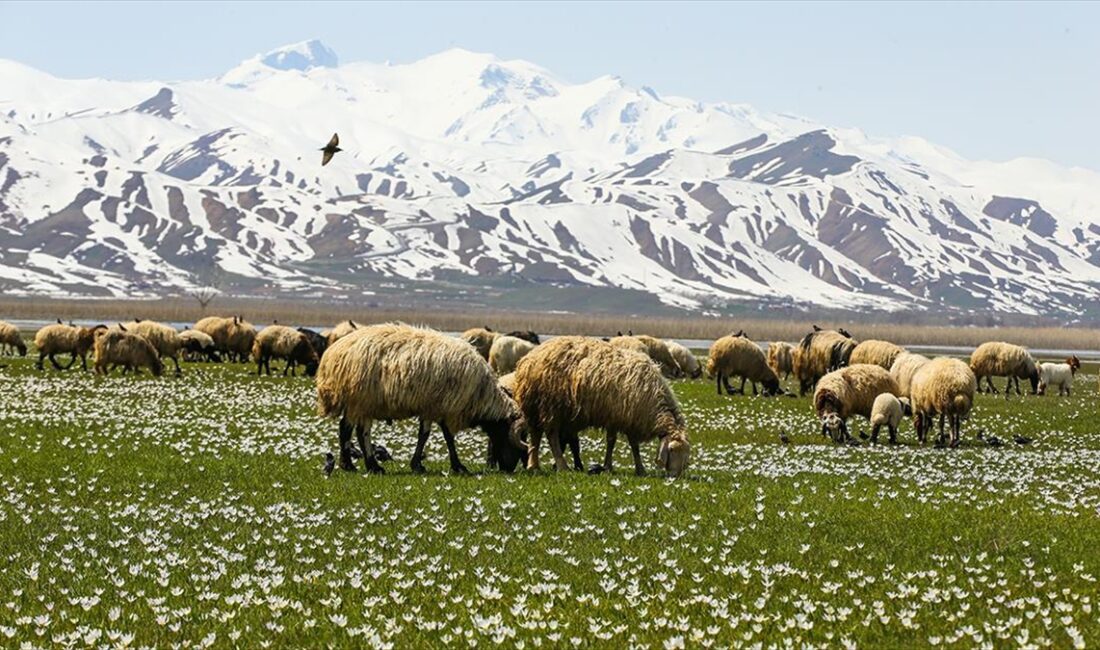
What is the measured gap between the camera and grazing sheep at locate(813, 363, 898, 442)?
33688 millimetres

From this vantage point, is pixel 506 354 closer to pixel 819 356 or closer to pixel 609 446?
pixel 819 356

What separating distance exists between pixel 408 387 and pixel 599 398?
348 centimetres

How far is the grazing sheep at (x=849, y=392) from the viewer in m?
33.7

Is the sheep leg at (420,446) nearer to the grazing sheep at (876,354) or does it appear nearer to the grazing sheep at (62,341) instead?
the grazing sheep at (876,354)

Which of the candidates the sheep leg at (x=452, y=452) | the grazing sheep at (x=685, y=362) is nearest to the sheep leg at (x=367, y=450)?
the sheep leg at (x=452, y=452)

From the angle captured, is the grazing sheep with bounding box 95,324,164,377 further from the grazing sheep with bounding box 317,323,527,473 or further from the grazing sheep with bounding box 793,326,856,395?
the grazing sheep with bounding box 317,323,527,473

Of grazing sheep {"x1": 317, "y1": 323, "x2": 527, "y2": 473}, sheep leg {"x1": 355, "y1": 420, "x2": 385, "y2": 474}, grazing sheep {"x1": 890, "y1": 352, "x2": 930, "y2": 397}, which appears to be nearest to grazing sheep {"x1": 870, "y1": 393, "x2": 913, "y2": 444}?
grazing sheep {"x1": 890, "y1": 352, "x2": 930, "y2": 397}

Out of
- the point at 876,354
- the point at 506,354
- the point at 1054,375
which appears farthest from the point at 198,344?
the point at 1054,375

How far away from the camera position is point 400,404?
21.3 m

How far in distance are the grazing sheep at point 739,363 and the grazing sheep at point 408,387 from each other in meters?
29.4

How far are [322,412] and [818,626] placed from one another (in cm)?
1251

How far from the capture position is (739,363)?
51.0 metres

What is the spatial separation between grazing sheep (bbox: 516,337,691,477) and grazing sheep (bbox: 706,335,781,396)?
28.3 m

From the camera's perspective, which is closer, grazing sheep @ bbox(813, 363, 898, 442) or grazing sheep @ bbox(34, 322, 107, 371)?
grazing sheep @ bbox(813, 363, 898, 442)
